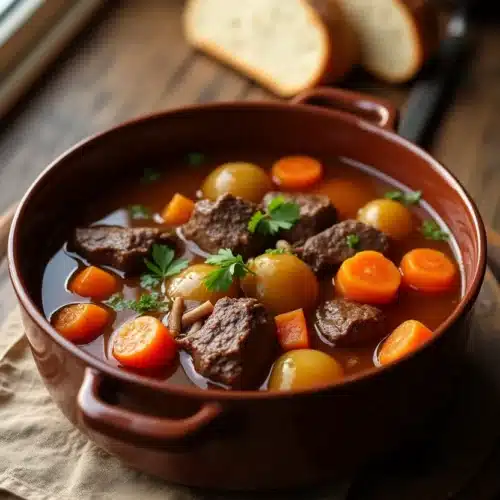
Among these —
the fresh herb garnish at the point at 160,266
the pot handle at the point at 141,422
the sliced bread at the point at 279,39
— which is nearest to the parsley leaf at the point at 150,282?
the fresh herb garnish at the point at 160,266

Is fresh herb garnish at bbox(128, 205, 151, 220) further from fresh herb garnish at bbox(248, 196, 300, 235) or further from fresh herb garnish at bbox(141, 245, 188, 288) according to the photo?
fresh herb garnish at bbox(248, 196, 300, 235)

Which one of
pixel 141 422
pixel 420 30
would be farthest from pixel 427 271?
pixel 420 30

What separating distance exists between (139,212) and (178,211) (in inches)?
4.0

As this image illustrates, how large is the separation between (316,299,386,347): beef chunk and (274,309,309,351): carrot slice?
0.05 meters

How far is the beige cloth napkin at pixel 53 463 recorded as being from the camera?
154cm

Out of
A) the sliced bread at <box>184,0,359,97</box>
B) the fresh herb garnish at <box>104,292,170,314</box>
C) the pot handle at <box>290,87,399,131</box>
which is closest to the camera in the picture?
the fresh herb garnish at <box>104,292,170,314</box>

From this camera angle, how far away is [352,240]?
1.81 m

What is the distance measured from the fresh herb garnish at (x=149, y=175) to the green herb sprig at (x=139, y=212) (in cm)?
12

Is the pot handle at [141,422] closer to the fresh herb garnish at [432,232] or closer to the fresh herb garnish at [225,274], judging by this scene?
the fresh herb garnish at [225,274]

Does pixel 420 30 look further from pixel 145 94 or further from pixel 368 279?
pixel 368 279

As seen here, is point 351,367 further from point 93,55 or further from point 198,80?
point 93,55

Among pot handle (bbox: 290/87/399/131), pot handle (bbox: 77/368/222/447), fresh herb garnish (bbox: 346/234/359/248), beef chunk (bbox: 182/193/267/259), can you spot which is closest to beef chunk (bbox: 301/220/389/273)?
fresh herb garnish (bbox: 346/234/359/248)

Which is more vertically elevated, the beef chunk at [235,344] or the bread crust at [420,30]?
the beef chunk at [235,344]

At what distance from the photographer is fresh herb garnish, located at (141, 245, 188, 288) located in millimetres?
1776
